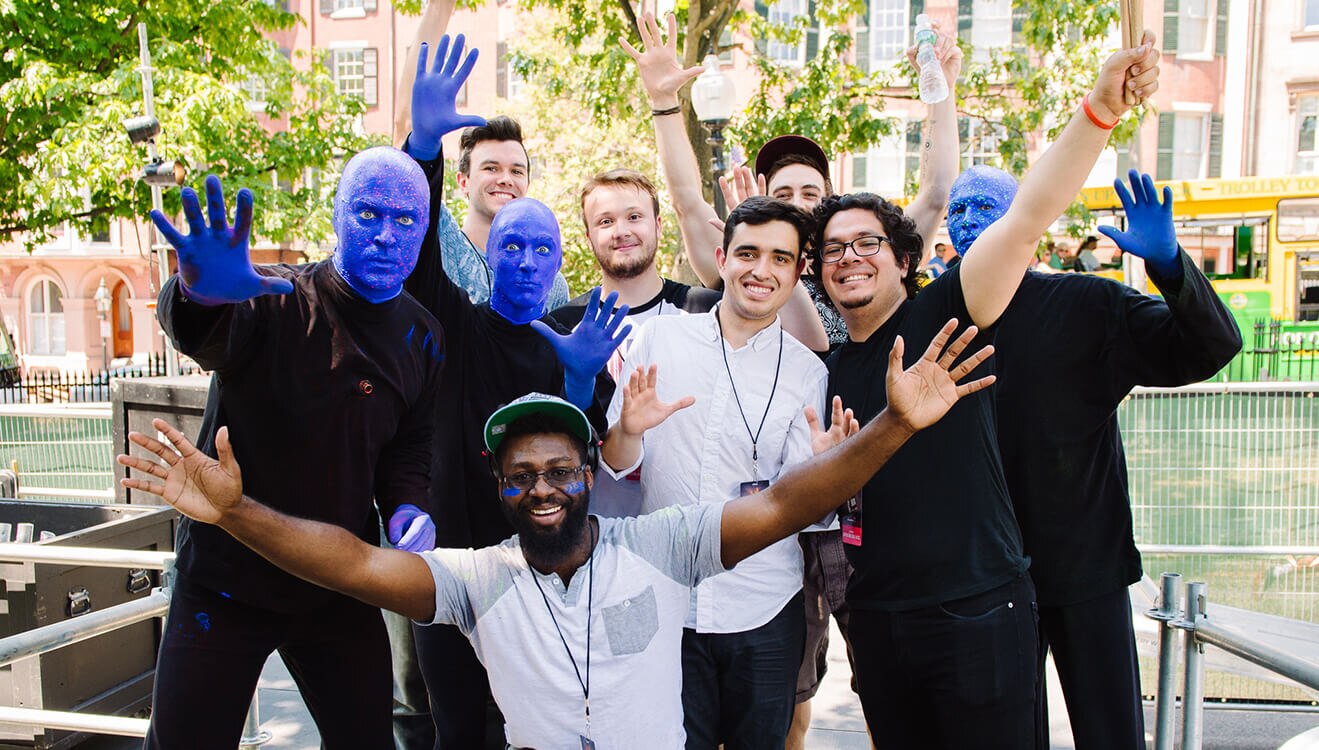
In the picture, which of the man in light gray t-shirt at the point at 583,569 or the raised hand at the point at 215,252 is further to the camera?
the man in light gray t-shirt at the point at 583,569

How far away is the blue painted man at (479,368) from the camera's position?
280 cm

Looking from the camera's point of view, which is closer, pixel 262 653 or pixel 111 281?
pixel 262 653

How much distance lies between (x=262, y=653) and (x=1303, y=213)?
19428 millimetres

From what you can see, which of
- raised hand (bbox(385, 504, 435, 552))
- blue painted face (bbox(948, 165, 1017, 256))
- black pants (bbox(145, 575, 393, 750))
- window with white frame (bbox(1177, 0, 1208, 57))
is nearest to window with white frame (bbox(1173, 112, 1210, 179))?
window with white frame (bbox(1177, 0, 1208, 57))

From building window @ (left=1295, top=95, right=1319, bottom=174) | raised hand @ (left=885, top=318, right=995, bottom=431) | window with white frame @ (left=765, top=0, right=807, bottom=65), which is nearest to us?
raised hand @ (left=885, top=318, right=995, bottom=431)

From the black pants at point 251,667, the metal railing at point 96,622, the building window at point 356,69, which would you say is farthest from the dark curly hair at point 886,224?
the building window at point 356,69

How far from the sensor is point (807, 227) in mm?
2842

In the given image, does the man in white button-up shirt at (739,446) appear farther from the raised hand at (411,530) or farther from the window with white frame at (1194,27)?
the window with white frame at (1194,27)

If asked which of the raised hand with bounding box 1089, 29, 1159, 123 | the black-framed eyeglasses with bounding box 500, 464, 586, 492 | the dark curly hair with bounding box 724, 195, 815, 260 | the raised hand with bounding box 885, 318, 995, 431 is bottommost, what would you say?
the black-framed eyeglasses with bounding box 500, 464, 586, 492

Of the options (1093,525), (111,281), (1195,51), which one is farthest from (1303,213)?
(111,281)

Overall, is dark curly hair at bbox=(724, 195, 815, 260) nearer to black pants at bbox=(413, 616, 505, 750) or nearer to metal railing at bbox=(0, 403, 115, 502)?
black pants at bbox=(413, 616, 505, 750)

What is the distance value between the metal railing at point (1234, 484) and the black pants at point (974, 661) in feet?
12.5

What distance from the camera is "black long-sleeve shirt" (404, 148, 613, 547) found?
2852 millimetres

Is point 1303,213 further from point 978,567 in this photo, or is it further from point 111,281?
point 111,281
